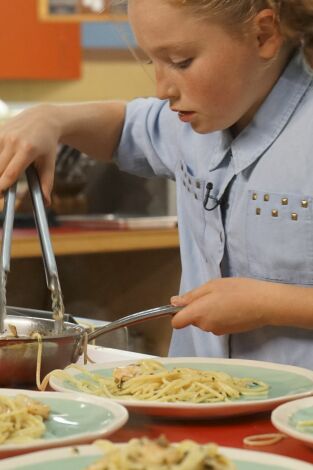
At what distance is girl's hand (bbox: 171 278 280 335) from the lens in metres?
1.22

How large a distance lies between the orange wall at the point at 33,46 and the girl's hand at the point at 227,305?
378 cm

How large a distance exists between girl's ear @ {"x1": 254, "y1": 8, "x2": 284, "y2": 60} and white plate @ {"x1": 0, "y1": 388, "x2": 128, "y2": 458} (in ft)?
2.01

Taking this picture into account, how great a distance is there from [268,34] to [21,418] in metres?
0.70

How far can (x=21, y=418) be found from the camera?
3.08ft

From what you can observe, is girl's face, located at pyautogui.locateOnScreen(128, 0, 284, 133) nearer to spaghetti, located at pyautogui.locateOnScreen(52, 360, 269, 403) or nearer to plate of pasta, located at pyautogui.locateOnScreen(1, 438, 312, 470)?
spaghetti, located at pyautogui.locateOnScreen(52, 360, 269, 403)

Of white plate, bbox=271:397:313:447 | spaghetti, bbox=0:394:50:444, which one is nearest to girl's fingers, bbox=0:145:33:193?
spaghetti, bbox=0:394:50:444

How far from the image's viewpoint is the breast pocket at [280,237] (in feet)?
4.59

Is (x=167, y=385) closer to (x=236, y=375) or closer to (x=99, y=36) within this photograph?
(x=236, y=375)

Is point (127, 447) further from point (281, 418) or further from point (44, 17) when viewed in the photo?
point (44, 17)

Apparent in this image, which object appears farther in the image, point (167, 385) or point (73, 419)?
point (167, 385)

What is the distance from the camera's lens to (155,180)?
12.6 ft

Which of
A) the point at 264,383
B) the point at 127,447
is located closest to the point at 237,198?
the point at 264,383

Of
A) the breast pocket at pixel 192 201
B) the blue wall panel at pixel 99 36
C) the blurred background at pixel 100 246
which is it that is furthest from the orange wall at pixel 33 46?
the breast pocket at pixel 192 201

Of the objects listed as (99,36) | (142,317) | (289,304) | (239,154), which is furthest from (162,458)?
(99,36)
